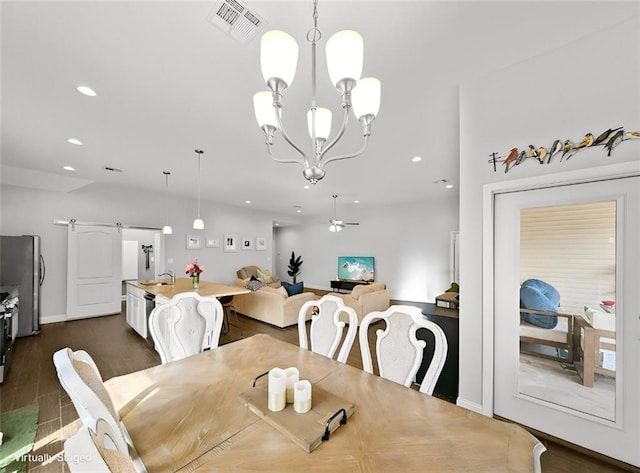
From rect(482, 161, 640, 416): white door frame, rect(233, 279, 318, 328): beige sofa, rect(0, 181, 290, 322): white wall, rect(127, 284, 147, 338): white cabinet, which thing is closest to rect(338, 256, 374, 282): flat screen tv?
rect(0, 181, 290, 322): white wall

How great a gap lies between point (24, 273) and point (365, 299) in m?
5.78

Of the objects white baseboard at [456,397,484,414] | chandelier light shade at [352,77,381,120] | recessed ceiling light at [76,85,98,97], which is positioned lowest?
white baseboard at [456,397,484,414]

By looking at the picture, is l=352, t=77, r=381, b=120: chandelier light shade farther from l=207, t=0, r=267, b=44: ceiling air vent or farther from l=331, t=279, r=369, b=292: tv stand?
l=331, t=279, r=369, b=292: tv stand

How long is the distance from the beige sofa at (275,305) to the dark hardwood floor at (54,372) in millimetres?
138

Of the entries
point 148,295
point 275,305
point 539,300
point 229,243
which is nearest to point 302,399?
point 539,300

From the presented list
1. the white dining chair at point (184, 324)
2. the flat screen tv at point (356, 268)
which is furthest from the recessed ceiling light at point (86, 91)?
the flat screen tv at point (356, 268)

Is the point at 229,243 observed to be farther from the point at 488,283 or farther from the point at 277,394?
the point at 277,394

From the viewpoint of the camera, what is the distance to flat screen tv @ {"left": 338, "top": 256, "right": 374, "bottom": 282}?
323 inches

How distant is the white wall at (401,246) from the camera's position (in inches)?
273

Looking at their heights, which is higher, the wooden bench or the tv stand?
the wooden bench

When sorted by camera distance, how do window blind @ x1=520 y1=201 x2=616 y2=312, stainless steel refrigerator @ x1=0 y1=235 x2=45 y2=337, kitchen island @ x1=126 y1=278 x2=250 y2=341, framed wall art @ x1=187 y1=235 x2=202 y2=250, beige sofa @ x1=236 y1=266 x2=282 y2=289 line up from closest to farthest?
window blind @ x1=520 y1=201 x2=616 y2=312 < kitchen island @ x1=126 y1=278 x2=250 y2=341 < stainless steel refrigerator @ x1=0 y1=235 x2=45 y2=337 < framed wall art @ x1=187 y1=235 x2=202 y2=250 < beige sofa @ x1=236 y1=266 x2=282 y2=289

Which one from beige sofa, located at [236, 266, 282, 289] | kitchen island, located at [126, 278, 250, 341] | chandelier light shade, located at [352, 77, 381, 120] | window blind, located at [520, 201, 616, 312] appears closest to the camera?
chandelier light shade, located at [352, 77, 381, 120]

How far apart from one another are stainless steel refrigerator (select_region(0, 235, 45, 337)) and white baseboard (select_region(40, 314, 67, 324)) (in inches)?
19.8

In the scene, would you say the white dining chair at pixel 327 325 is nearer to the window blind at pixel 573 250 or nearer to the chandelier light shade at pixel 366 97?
the chandelier light shade at pixel 366 97
